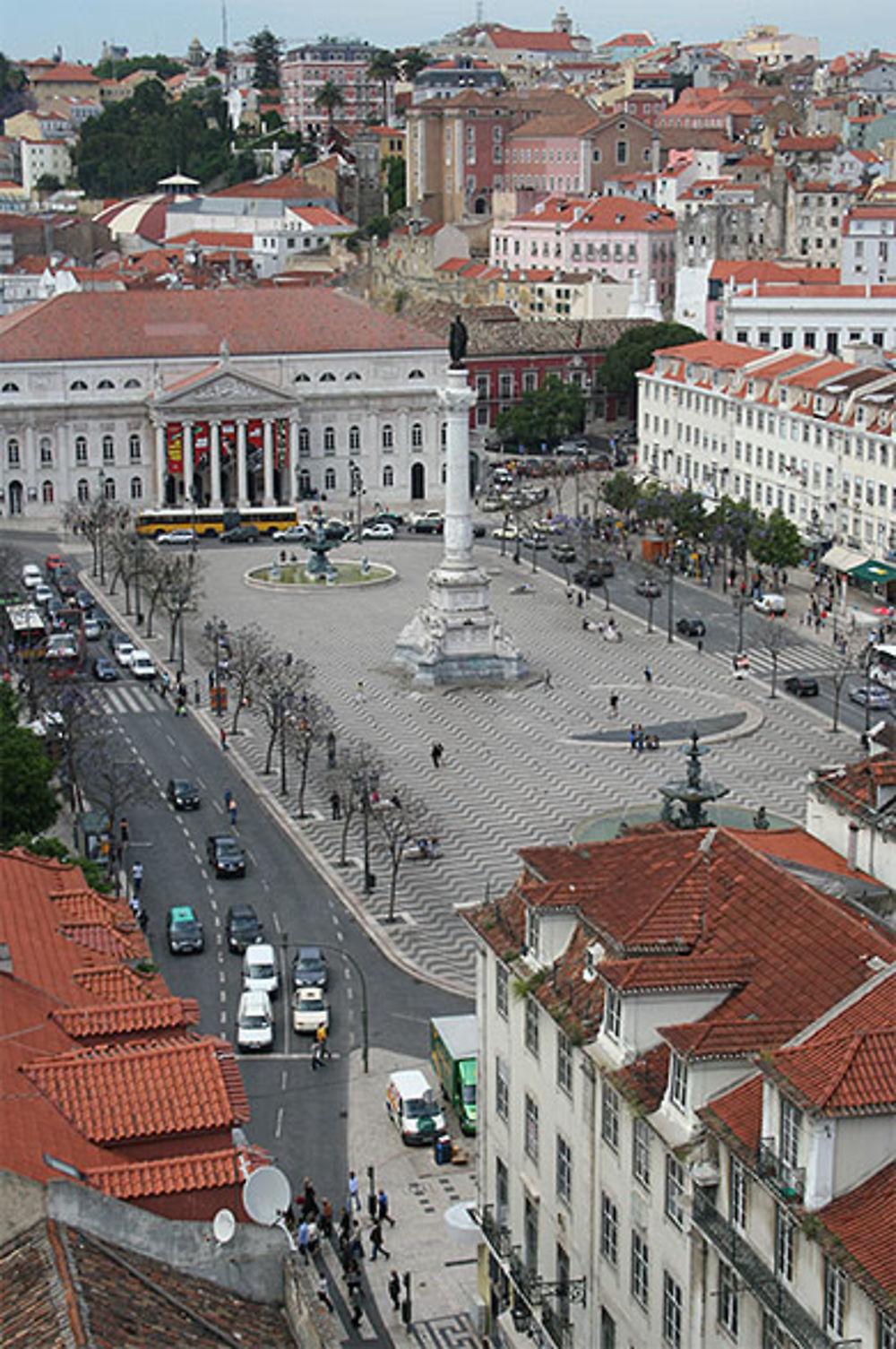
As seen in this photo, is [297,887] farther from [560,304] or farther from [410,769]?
[560,304]

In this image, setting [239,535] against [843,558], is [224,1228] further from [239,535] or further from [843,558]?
[239,535]

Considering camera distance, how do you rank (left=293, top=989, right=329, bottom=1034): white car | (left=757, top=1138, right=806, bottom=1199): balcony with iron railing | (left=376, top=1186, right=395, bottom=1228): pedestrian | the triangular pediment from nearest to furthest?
1. (left=757, top=1138, right=806, bottom=1199): balcony with iron railing
2. (left=376, top=1186, right=395, bottom=1228): pedestrian
3. (left=293, top=989, right=329, bottom=1034): white car
4. the triangular pediment

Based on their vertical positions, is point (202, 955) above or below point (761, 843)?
below

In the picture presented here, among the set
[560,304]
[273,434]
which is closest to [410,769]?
[273,434]

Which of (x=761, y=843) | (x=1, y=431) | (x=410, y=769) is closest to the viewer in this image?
(x=761, y=843)

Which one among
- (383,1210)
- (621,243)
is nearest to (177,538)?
(621,243)

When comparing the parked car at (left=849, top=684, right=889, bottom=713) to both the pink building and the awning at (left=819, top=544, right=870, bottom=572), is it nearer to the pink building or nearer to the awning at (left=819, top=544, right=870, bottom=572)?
the awning at (left=819, top=544, right=870, bottom=572)

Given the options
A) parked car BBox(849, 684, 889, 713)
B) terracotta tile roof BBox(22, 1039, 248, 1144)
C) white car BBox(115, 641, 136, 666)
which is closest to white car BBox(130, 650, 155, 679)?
white car BBox(115, 641, 136, 666)

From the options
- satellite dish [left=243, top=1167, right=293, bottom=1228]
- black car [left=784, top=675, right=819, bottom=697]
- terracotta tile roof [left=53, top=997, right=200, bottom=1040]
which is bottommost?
black car [left=784, top=675, right=819, bottom=697]
